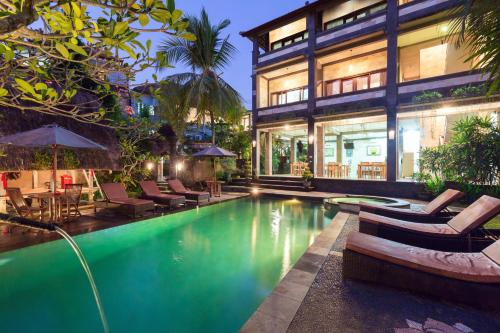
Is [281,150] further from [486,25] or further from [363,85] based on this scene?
[486,25]

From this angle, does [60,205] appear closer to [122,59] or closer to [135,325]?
[135,325]

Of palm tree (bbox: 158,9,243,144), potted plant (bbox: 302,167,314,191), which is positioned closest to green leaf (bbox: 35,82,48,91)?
palm tree (bbox: 158,9,243,144)

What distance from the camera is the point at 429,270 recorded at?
2.65m

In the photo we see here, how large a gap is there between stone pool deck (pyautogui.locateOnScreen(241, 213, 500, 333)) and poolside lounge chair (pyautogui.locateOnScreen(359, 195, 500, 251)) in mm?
1503

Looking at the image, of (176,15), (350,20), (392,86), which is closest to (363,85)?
(392,86)

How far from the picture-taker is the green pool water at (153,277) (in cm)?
306

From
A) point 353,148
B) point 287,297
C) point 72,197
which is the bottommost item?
point 287,297

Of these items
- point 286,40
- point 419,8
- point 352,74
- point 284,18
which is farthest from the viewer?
point 286,40

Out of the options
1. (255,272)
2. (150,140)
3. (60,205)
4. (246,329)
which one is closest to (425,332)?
(246,329)

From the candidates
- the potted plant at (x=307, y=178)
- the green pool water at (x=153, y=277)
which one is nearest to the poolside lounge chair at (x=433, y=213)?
the green pool water at (x=153, y=277)

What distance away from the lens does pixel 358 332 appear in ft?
7.14

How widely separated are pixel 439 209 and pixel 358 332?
4284 mm

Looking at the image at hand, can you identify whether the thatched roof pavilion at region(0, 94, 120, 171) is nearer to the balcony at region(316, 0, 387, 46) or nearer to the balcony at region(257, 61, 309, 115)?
the balcony at region(257, 61, 309, 115)

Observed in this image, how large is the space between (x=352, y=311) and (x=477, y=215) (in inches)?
Result: 105
